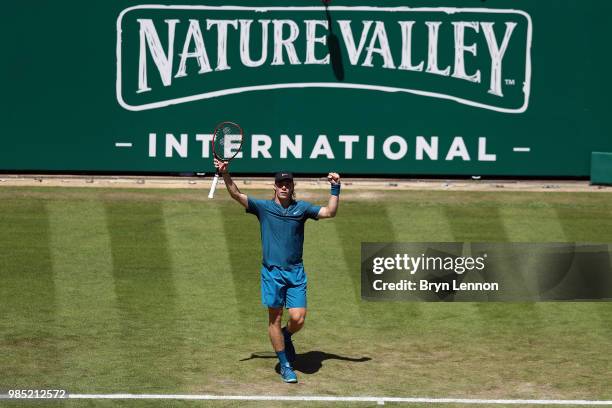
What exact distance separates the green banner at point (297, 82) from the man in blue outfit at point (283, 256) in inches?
460

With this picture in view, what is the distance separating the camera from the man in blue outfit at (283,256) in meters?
13.3

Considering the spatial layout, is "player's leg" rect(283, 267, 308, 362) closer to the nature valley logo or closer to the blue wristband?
the blue wristband

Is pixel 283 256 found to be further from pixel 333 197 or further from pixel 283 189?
pixel 333 197

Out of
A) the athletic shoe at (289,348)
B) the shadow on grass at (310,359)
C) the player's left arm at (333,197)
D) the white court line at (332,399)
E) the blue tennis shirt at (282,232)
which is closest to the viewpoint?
the white court line at (332,399)

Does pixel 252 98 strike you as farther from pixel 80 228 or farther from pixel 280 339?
pixel 280 339

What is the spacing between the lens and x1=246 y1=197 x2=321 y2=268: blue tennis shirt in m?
13.3

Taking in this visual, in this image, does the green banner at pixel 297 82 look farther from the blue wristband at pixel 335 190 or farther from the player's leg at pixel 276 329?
the player's leg at pixel 276 329

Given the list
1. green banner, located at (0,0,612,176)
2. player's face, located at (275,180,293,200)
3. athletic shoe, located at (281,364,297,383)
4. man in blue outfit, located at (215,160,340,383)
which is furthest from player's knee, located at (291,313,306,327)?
green banner, located at (0,0,612,176)

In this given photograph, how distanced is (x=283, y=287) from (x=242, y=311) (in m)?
3.21

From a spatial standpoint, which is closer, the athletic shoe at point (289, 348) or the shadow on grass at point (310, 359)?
the athletic shoe at point (289, 348)

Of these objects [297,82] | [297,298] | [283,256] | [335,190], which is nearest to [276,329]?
[297,298]

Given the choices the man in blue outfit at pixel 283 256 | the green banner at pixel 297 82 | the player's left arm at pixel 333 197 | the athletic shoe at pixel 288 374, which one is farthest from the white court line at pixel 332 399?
the green banner at pixel 297 82

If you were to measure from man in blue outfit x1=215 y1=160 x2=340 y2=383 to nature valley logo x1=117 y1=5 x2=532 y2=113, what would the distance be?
1181cm

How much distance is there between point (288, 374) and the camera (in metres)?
13.3
